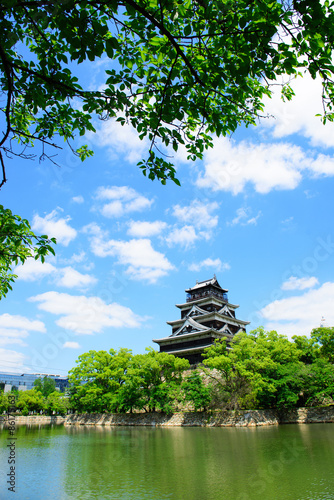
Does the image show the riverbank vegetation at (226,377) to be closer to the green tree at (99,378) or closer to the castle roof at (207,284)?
the green tree at (99,378)

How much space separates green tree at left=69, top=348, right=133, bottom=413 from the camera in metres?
25.7

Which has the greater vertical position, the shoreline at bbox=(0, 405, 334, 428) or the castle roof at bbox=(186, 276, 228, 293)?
the castle roof at bbox=(186, 276, 228, 293)

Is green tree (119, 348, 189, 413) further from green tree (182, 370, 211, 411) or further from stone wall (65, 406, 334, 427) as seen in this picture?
green tree (182, 370, 211, 411)

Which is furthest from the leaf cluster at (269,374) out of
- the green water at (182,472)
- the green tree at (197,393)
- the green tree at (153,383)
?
the green water at (182,472)

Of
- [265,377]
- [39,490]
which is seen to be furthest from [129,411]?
[39,490]

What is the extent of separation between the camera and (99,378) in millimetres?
26578

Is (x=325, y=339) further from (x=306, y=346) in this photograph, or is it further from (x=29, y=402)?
(x=29, y=402)

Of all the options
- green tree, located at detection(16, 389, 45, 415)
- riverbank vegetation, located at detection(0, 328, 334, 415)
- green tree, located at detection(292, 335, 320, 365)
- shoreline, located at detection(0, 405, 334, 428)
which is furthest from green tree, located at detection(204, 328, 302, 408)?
green tree, located at detection(16, 389, 45, 415)

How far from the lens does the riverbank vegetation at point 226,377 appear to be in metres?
19.3

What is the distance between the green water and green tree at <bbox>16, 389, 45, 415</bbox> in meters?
27.8

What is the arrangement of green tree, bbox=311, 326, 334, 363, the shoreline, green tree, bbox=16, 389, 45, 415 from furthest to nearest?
green tree, bbox=16, 389, 45, 415 → green tree, bbox=311, 326, 334, 363 → the shoreline

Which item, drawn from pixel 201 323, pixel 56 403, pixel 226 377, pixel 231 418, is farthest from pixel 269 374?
pixel 56 403

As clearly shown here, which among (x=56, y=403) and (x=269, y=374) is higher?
(x=269, y=374)

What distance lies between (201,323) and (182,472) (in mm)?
27121
